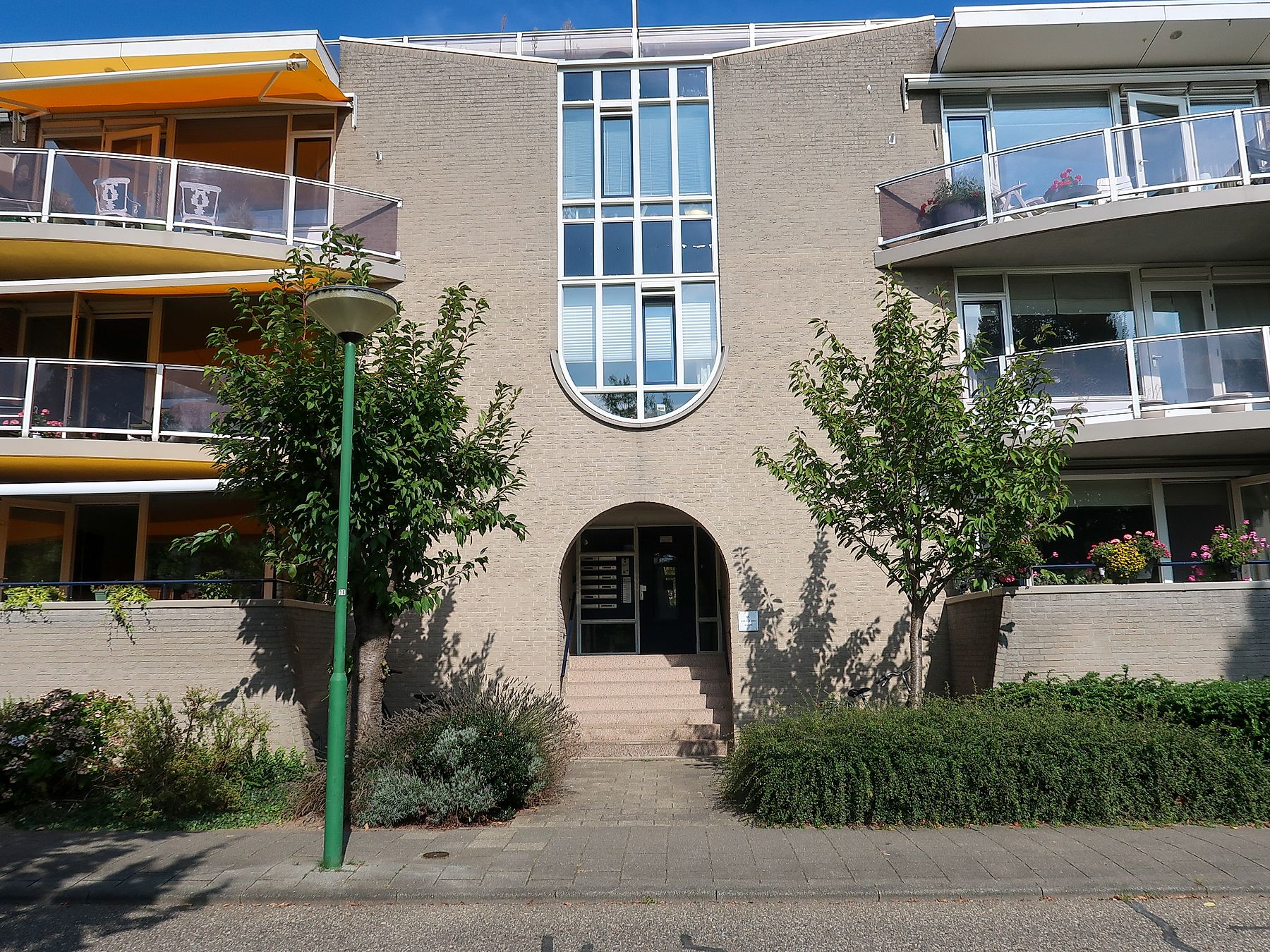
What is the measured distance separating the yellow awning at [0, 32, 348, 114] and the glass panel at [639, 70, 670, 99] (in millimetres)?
4749

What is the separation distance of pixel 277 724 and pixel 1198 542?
1274cm

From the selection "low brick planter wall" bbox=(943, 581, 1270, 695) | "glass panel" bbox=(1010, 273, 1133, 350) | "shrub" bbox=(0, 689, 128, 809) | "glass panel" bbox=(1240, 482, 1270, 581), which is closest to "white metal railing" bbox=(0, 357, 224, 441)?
"shrub" bbox=(0, 689, 128, 809)

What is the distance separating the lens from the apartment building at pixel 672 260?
1304 centimetres

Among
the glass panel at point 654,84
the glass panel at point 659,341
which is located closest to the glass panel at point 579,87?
the glass panel at point 654,84

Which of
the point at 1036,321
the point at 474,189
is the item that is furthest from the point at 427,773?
the point at 1036,321

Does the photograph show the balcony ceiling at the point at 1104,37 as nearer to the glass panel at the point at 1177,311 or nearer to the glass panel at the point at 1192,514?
the glass panel at the point at 1177,311

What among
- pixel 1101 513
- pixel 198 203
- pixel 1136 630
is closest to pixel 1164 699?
pixel 1136 630

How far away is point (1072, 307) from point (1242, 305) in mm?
2561

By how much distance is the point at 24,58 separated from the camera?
13.9 metres

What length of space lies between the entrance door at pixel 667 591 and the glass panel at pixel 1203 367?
7.29 m

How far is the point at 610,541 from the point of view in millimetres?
16141

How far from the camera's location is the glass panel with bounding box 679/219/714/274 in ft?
47.0

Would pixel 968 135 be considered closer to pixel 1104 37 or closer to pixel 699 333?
pixel 1104 37

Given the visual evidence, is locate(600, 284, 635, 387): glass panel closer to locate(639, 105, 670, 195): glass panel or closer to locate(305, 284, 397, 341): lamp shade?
locate(639, 105, 670, 195): glass panel
